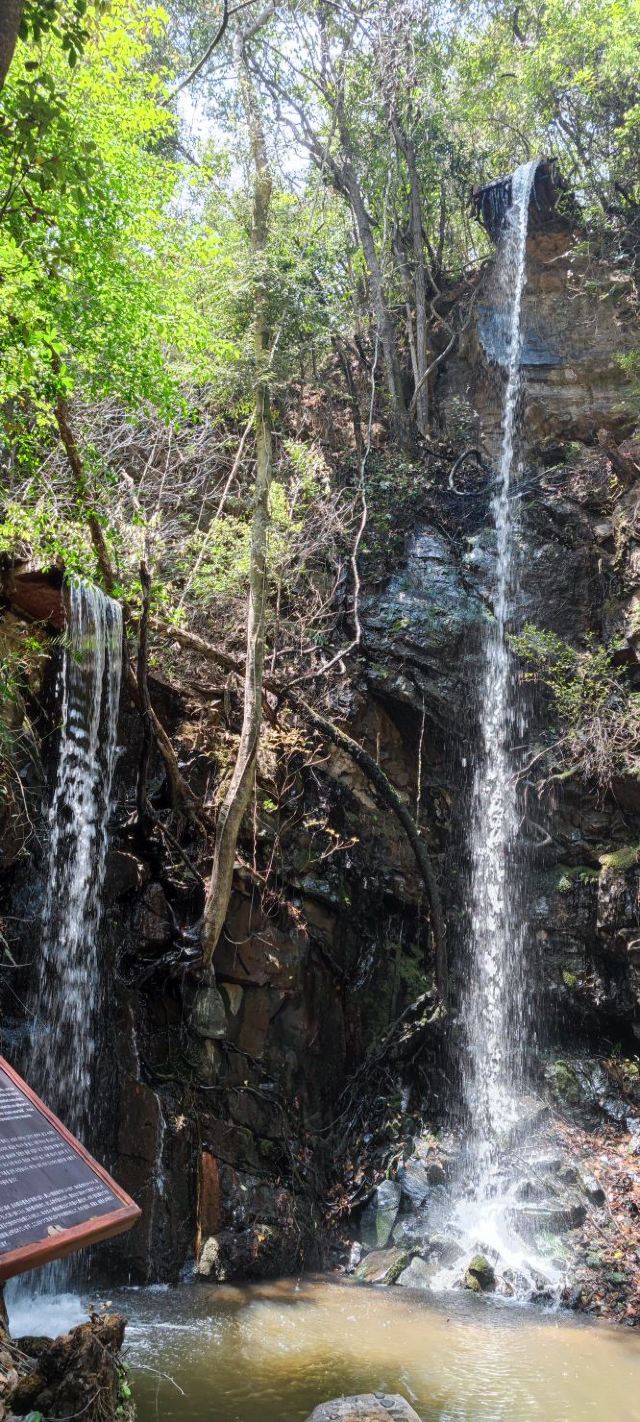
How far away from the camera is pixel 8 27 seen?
342 cm

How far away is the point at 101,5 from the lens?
4727mm

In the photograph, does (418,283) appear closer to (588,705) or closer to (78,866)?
(588,705)

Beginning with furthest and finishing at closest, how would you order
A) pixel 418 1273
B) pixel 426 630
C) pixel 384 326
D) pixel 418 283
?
pixel 418 283 → pixel 384 326 → pixel 426 630 → pixel 418 1273

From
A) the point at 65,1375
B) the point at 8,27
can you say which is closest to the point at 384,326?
the point at 8,27

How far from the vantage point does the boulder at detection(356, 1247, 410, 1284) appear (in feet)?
22.0

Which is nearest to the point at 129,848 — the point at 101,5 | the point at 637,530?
the point at 101,5

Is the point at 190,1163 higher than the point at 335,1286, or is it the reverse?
the point at 190,1163

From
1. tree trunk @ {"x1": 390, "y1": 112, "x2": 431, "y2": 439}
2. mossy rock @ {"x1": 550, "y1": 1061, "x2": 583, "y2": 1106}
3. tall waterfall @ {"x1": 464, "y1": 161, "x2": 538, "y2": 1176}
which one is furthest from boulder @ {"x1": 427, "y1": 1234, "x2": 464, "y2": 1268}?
tree trunk @ {"x1": 390, "y1": 112, "x2": 431, "y2": 439}

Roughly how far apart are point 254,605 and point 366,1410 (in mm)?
6175

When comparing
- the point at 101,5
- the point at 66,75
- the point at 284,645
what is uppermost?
the point at 66,75

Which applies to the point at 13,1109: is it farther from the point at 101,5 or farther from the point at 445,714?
the point at 445,714

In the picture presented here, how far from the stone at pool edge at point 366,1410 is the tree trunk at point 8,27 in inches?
218

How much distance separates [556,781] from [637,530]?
124 inches

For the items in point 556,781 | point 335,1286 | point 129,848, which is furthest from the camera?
point 556,781
